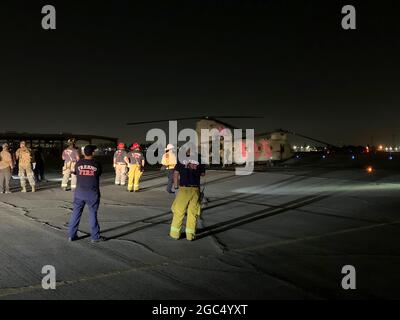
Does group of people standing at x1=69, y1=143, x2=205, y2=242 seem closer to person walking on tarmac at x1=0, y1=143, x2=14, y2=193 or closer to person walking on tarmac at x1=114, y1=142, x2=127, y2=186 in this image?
person walking on tarmac at x1=0, y1=143, x2=14, y2=193

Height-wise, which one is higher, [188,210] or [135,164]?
[135,164]

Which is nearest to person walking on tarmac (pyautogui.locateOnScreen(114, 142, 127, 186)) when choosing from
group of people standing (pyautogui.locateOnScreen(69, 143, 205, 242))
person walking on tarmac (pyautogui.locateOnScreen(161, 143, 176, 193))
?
person walking on tarmac (pyautogui.locateOnScreen(161, 143, 176, 193))

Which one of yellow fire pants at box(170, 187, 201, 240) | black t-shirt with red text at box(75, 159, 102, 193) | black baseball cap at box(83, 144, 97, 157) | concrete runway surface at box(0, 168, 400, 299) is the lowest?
concrete runway surface at box(0, 168, 400, 299)

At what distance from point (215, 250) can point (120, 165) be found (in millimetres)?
11833

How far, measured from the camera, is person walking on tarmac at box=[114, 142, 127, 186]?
1800 centimetres

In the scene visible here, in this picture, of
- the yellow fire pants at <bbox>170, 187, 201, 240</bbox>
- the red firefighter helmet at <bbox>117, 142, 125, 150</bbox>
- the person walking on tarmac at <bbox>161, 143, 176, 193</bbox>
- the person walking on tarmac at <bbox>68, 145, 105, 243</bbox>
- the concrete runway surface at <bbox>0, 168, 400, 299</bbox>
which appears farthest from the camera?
the red firefighter helmet at <bbox>117, 142, 125, 150</bbox>

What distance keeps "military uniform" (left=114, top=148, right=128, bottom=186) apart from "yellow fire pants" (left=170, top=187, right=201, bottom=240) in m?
10.2

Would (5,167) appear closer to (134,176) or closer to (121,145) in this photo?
(121,145)

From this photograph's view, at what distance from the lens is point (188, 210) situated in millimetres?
8164

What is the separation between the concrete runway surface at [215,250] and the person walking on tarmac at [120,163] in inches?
170

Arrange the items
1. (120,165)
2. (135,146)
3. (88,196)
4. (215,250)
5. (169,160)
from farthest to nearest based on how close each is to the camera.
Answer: (120,165) → (135,146) → (169,160) → (88,196) → (215,250)

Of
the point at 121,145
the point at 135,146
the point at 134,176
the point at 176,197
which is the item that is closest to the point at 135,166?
Result: the point at 134,176
